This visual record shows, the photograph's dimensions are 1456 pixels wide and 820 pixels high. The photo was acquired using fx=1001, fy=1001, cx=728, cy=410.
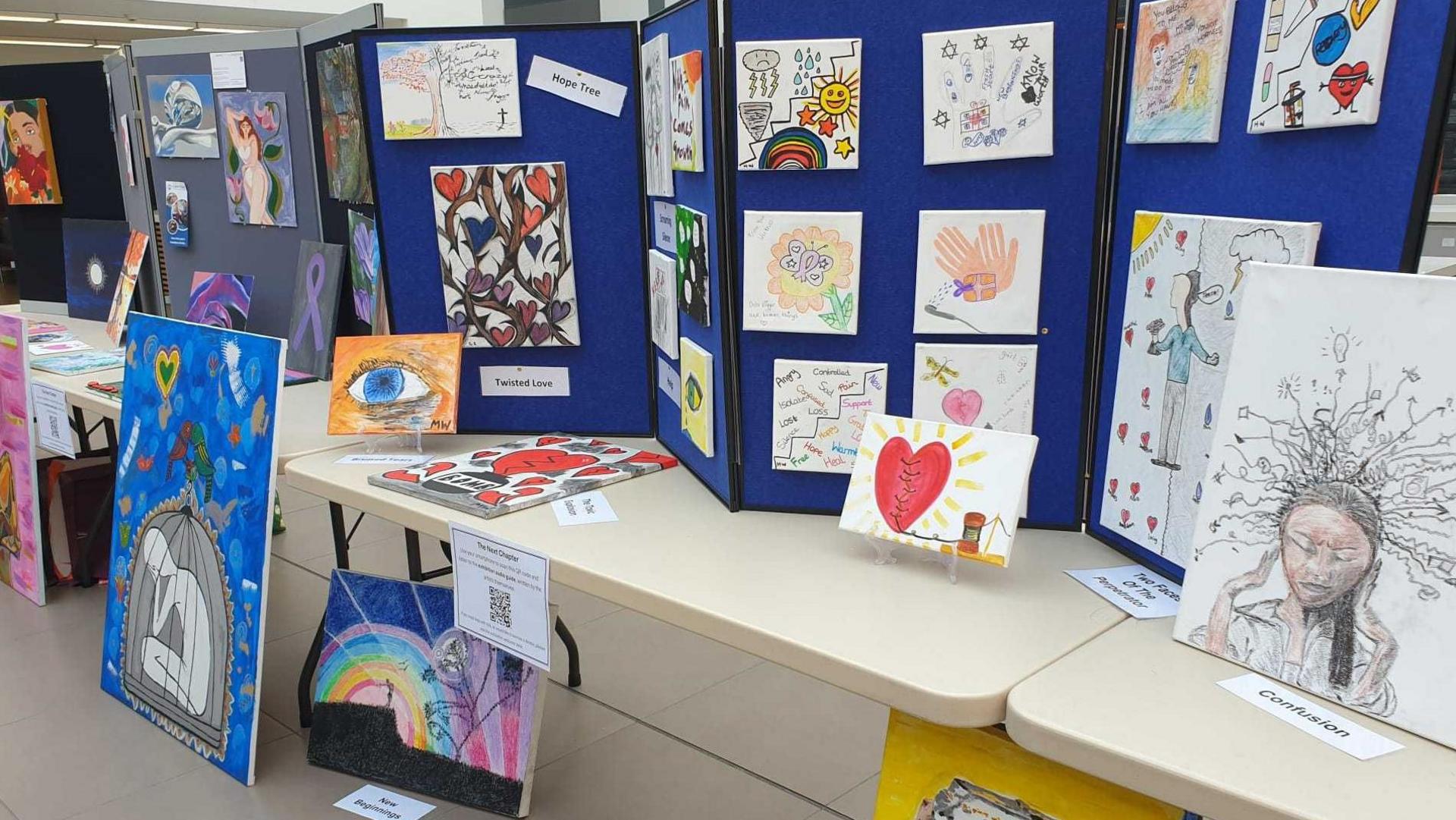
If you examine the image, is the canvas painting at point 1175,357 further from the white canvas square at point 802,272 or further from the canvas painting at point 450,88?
the canvas painting at point 450,88

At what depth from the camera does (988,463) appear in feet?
4.04

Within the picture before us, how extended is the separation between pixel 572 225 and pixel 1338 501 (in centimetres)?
135

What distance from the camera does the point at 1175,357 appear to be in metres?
1.17

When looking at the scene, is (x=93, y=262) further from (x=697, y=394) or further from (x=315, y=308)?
(x=697, y=394)

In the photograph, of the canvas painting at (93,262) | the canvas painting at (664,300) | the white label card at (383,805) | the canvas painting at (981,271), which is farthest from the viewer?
the canvas painting at (93,262)

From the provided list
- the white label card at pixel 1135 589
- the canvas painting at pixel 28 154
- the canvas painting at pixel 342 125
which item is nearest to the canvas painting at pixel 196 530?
the canvas painting at pixel 342 125

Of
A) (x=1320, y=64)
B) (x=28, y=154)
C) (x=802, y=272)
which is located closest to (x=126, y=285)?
(x=28, y=154)

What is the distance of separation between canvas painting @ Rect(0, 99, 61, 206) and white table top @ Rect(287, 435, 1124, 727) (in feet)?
9.31

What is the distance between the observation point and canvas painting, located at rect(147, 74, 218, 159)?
2.75 metres

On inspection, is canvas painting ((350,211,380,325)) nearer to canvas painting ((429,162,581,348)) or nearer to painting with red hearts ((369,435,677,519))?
canvas painting ((429,162,581,348))

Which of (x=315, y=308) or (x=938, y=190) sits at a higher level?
(x=938, y=190)

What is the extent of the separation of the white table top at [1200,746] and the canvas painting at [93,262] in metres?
3.46

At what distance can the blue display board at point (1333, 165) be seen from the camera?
2.95 ft

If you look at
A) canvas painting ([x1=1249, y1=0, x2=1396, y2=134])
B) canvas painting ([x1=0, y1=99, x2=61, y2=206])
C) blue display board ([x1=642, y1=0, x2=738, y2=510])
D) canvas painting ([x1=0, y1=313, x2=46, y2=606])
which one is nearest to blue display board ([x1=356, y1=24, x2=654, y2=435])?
blue display board ([x1=642, y1=0, x2=738, y2=510])
